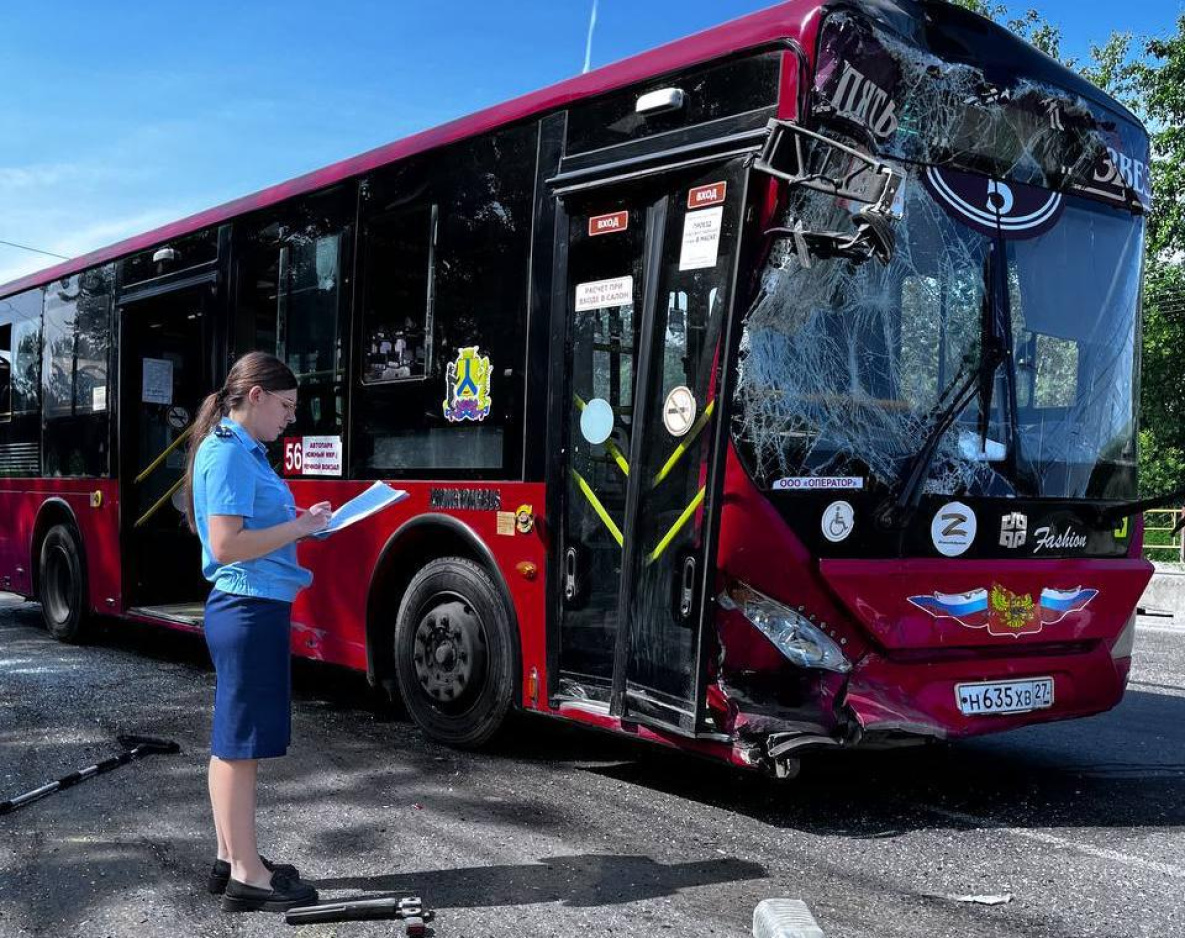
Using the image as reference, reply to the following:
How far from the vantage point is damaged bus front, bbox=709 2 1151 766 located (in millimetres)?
4660

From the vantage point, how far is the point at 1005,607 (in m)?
5.16

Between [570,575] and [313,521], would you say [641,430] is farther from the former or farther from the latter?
[313,521]

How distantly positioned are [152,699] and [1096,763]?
18.7 ft

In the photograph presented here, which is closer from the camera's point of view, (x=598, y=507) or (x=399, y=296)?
(x=598, y=507)

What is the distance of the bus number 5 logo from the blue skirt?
11.9ft

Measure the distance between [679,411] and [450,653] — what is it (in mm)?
1999

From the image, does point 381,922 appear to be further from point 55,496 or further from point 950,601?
point 55,496

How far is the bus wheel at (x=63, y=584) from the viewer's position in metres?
9.92

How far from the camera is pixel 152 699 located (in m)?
7.61

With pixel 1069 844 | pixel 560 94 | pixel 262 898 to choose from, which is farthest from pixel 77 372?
pixel 1069 844

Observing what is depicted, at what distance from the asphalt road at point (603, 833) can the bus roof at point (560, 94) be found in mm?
3242

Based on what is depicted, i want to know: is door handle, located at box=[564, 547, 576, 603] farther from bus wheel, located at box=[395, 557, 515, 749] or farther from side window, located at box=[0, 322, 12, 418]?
side window, located at box=[0, 322, 12, 418]

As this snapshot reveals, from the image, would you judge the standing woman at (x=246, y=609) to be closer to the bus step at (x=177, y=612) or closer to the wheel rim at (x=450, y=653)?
the wheel rim at (x=450, y=653)

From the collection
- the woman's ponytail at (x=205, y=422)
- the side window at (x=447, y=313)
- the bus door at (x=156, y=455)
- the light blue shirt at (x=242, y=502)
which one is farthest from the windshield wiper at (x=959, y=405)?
the bus door at (x=156, y=455)
